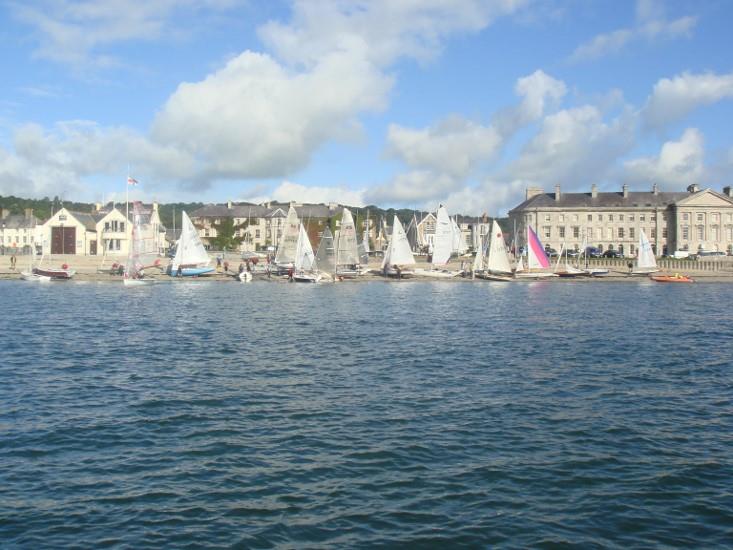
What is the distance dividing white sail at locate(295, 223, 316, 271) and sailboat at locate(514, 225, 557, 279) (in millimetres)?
26101

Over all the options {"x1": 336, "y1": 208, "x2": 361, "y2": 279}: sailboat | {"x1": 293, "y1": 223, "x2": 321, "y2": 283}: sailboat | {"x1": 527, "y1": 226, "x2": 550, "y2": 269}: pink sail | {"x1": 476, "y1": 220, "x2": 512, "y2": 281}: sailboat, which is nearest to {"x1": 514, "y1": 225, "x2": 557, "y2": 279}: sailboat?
{"x1": 527, "y1": 226, "x2": 550, "y2": 269}: pink sail

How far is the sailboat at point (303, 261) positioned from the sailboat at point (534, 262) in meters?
26.1

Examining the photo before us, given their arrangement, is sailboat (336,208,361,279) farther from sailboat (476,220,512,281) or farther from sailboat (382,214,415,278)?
sailboat (476,220,512,281)

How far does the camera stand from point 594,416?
20.2 m

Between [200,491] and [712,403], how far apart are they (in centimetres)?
1537

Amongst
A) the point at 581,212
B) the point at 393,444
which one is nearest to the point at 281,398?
the point at 393,444

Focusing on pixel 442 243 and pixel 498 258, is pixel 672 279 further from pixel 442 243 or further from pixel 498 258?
pixel 442 243

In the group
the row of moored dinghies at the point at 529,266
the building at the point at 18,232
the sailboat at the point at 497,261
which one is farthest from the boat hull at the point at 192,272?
the building at the point at 18,232

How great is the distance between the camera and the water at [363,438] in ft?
42.2

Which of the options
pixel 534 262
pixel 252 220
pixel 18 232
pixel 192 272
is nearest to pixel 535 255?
pixel 534 262

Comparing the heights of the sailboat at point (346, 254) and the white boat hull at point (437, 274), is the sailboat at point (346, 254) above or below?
above

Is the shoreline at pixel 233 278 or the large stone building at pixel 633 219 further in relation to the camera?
the large stone building at pixel 633 219

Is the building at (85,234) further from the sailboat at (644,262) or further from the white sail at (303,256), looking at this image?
the sailboat at (644,262)

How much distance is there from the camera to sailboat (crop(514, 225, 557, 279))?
295ft
